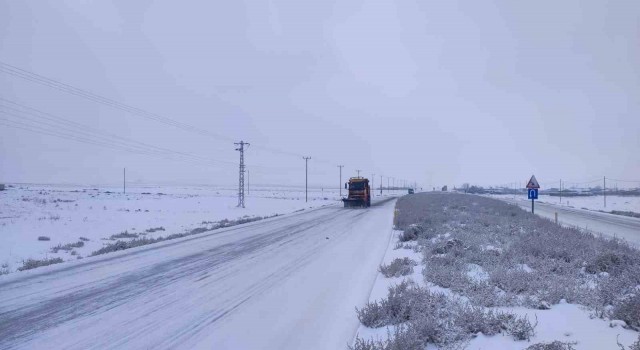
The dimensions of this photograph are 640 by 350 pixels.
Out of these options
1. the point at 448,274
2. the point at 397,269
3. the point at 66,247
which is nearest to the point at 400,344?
the point at 448,274

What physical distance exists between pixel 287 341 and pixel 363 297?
275 centimetres

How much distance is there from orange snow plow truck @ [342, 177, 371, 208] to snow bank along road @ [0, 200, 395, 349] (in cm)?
3377

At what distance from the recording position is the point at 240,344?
568 cm

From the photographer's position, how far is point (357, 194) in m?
48.3

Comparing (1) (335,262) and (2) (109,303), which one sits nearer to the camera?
(2) (109,303)

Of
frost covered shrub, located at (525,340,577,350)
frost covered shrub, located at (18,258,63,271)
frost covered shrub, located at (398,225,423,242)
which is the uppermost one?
frost covered shrub, located at (525,340,577,350)

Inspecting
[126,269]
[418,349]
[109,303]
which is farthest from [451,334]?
[126,269]

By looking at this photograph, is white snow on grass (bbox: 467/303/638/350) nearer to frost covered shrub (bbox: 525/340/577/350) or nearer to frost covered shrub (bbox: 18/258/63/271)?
frost covered shrub (bbox: 525/340/577/350)

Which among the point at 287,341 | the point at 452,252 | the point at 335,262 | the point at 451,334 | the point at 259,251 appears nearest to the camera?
the point at 451,334

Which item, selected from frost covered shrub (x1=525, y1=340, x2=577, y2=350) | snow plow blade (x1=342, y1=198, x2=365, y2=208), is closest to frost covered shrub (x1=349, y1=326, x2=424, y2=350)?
frost covered shrub (x1=525, y1=340, x2=577, y2=350)

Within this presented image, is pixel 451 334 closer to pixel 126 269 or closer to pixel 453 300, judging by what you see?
pixel 453 300

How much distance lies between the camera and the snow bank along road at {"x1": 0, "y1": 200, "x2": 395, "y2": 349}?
5.86m

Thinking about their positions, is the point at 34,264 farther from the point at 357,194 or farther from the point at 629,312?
the point at 357,194

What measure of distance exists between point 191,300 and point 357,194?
41.0 metres
